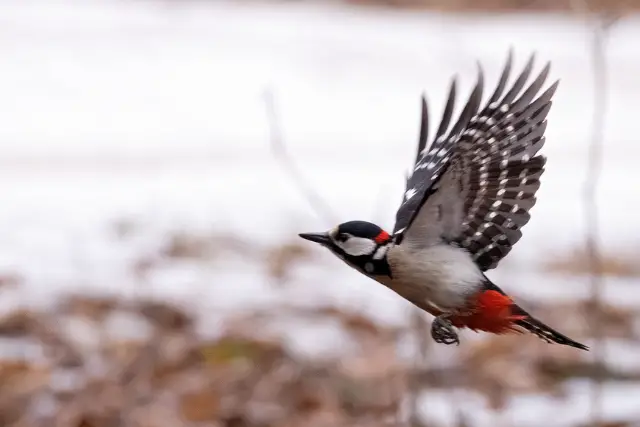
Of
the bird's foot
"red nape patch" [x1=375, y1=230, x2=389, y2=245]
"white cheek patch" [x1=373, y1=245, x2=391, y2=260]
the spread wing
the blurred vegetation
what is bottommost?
the blurred vegetation

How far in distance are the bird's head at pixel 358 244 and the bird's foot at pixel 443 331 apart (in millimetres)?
124

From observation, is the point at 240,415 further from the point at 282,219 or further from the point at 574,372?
the point at 282,219

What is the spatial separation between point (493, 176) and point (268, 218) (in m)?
7.17

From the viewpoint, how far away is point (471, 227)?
86.8 inches

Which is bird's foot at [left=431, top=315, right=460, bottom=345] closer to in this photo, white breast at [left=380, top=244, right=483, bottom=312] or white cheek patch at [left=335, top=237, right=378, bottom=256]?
white breast at [left=380, top=244, right=483, bottom=312]

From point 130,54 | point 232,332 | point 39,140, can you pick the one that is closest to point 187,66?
point 130,54

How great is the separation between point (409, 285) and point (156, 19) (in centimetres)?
1630

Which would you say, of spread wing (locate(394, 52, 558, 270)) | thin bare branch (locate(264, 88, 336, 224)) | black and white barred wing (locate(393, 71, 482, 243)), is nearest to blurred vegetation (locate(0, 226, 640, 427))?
thin bare branch (locate(264, 88, 336, 224))

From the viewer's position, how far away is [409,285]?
2.12m

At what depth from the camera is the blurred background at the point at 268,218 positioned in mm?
5289

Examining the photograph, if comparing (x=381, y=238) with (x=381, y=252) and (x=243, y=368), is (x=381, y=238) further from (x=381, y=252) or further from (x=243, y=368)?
(x=243, y=368)

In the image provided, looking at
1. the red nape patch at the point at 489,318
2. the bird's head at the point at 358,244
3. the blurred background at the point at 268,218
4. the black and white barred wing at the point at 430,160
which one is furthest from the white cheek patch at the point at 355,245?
the blurred background at the point at 268,218

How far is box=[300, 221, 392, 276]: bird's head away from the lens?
6.70 feet

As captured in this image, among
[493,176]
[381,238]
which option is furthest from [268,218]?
[381,238]
